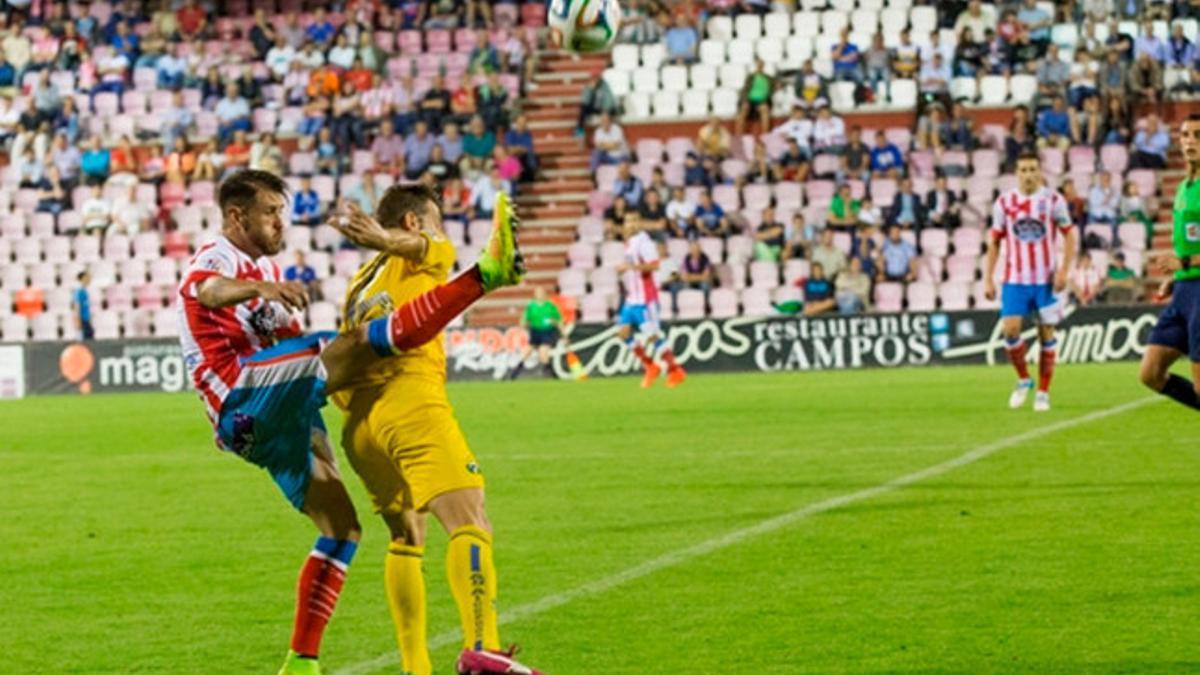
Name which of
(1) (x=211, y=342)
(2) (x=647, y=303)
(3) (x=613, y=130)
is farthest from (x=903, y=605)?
(3) (x=613, y=130)

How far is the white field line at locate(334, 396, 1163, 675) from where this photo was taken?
26.5ft

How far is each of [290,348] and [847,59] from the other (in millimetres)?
26593

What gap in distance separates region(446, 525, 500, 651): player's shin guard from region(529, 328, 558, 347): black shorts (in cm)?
2271

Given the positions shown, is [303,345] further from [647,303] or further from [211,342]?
[647,303]

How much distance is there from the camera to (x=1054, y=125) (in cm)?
3070

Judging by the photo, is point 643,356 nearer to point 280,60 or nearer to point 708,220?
point 708,220

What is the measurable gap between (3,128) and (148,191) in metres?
3.88

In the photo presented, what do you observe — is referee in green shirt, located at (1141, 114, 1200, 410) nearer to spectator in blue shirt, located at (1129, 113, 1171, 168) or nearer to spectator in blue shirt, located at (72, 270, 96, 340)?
spectator in blue shirt, located at (1129, 113, 1171, 168)

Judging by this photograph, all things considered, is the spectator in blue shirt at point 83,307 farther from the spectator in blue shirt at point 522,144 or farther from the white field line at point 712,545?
the white field line at point 712,545

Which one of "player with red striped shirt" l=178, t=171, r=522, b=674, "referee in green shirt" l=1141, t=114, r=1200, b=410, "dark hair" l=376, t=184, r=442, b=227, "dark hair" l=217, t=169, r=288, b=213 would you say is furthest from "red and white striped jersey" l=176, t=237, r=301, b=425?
"referee in green shirt" l=1141, t=114, r=1200, b=410

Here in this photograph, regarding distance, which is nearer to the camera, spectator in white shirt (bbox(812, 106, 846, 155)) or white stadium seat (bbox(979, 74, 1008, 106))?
spectator in white shirt (bbox(812, 106, 846, 155))

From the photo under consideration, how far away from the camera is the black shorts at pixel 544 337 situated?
→ 29500 millimetres

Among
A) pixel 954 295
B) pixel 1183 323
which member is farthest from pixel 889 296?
pixel 1183 323

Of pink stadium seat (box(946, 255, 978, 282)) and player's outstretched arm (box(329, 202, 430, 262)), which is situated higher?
player's outstretched arm (box(329, 202, 430, 262))
